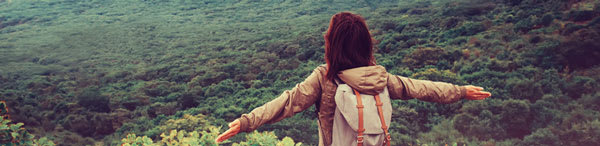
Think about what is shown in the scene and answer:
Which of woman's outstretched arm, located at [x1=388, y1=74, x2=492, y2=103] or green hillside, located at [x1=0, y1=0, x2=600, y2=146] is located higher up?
woman's outstretched arm, located at [x1=388, y1=74, x2=492, y2=103]

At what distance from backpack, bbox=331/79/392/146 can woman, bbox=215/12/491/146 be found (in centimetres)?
4

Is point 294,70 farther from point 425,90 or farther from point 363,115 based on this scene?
point 363,115

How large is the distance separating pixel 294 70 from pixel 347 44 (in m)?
7.20

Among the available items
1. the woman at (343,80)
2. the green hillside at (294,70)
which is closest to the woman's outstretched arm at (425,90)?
the woman at (343,80)

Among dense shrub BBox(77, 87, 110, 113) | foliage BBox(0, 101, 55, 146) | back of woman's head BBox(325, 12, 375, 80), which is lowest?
dense shrub BBox(77, 87, 110, 113)

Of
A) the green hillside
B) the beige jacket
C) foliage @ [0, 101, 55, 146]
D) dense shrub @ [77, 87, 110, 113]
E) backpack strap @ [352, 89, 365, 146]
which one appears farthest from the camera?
dense shrub @ [77, 87, 110, 113]

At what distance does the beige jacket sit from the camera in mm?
1480

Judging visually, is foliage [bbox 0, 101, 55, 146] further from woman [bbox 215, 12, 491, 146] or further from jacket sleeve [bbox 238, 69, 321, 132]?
jacket sleeve [bbox 238, 69, 321, 132]

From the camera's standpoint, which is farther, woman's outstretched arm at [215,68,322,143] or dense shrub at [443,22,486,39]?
dense shrub at [443,22,486,39]

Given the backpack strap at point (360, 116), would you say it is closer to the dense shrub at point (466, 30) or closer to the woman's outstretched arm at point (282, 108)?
the woman's outstretched arm at point (282, 108)

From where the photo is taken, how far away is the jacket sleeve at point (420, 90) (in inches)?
61.3

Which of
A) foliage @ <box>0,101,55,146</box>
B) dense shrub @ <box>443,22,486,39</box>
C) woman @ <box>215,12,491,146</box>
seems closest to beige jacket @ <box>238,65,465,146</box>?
woman @ <box>215,12,491,146</box>

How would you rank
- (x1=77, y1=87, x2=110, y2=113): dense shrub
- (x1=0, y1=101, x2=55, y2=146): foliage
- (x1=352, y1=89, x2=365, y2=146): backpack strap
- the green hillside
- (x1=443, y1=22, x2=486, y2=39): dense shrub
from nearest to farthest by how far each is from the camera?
(x1=352, y1=89, x2=365, y2=146): backpack strap, (x1=0, y1=101, x2=55, y2=146): foliage, the green hillside, (x1=443, y1=22, x2=486, y2=39): dense shrub, (x1=77, y1=87, x2=110, y2=113): dense shrub

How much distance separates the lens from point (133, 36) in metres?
14.6
